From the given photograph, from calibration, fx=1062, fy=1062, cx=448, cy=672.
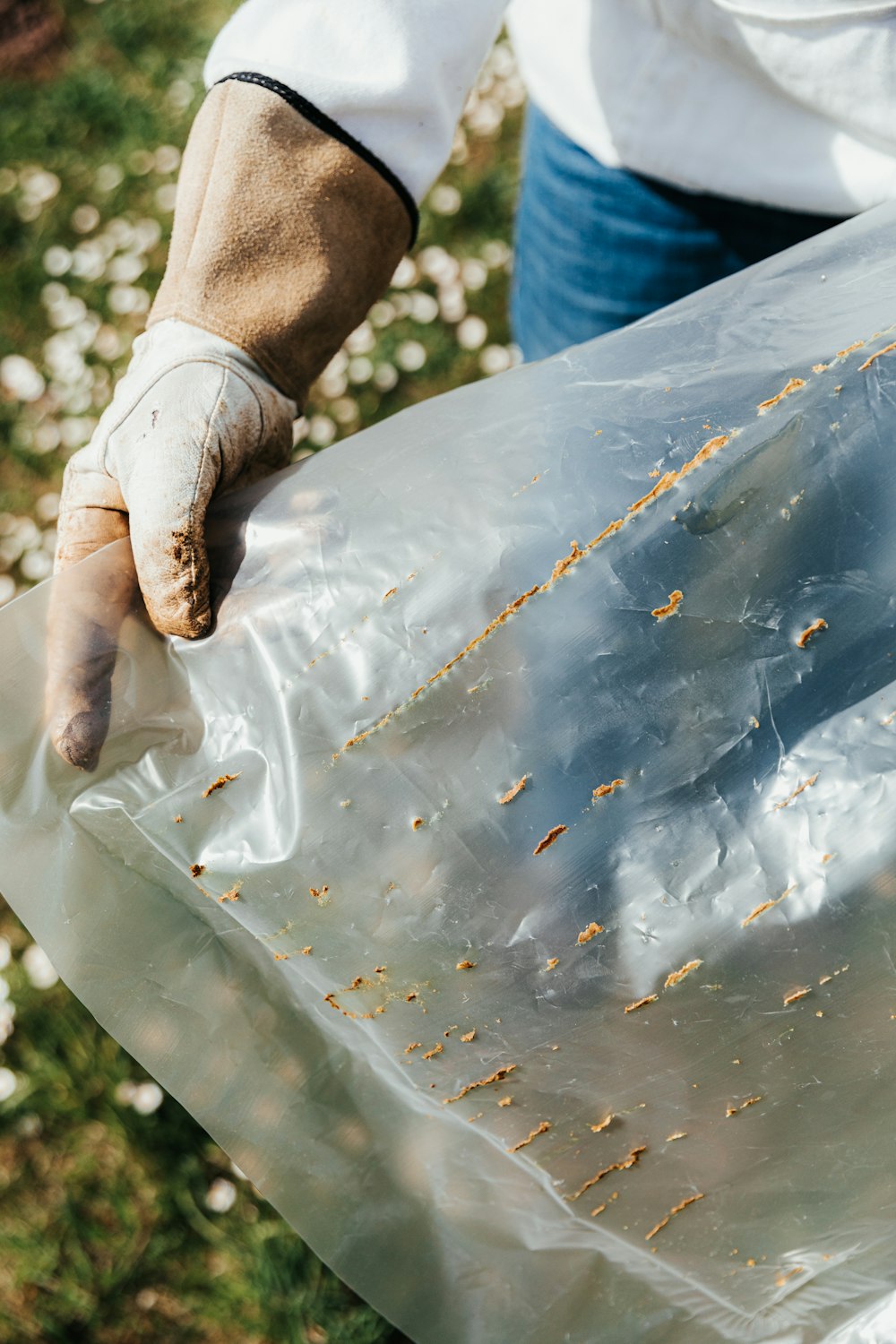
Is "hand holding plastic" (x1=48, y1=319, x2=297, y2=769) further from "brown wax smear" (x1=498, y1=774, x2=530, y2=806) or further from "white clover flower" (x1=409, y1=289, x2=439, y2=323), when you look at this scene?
"white clover flower" (x1=409, y1=289, x2=439, y2=323)

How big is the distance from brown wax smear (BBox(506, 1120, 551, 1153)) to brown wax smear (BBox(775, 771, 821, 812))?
1.10 ft

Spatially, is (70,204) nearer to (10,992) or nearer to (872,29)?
(10,992)

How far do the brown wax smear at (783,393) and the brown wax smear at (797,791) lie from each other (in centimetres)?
26

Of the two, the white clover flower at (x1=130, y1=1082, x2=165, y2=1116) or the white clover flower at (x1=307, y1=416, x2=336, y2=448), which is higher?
the white clover flower at (x1=307, y1=416, x2=336, y2=448)

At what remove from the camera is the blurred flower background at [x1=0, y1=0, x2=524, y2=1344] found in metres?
1.54

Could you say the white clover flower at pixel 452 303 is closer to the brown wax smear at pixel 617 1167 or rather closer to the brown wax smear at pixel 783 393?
the brown wax smear at pixel 783 393

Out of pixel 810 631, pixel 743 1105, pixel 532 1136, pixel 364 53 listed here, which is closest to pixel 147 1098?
pixel 532 1136

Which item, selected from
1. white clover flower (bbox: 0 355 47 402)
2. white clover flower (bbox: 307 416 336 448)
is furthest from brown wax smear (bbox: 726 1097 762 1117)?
white clover flower (bbox: 0 355 47 402)

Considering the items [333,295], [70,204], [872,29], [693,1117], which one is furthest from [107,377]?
[693,1117]

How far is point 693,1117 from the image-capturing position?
0.84m

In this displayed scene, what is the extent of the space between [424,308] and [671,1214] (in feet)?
6.54

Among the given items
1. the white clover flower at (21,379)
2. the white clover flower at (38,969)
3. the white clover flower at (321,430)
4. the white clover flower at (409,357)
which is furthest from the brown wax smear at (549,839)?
the white clover flower at (21,379)

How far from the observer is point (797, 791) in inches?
29.3

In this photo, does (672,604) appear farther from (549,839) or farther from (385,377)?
(385,377)
